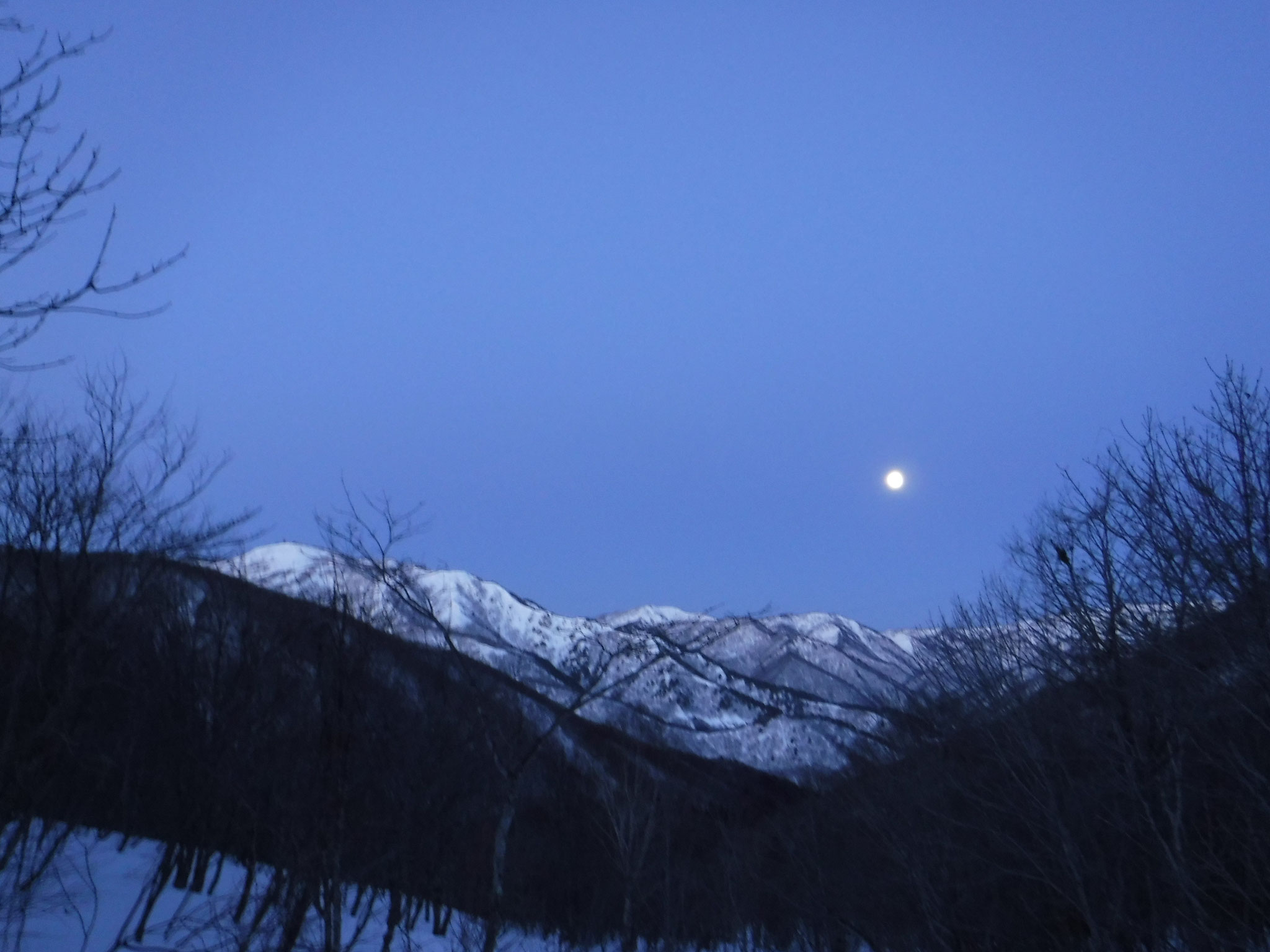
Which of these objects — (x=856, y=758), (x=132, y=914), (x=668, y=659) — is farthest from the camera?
(x=856, y=758)

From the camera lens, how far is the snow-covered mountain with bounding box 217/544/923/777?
1572 centimetres

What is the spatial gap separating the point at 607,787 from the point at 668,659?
7072 mm

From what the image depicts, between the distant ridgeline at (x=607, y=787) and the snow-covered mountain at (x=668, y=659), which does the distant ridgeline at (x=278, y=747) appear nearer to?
the distant ridgeline at (x=607, y=787)

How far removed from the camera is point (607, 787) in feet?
115

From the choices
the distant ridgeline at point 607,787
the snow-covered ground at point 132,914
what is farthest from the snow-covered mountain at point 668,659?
the snow-covered ground at point 132,914

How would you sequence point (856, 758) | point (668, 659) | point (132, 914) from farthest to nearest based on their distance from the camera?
1. point (856, 758)
2. point (668, 659)
3. point (132, 914)

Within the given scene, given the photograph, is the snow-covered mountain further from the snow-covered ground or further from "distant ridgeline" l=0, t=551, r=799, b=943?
the snow-covered ground

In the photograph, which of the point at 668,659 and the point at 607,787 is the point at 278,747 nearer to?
the point at 668,659

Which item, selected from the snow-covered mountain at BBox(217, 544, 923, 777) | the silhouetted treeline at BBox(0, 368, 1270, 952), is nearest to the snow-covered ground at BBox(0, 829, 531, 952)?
the silhouetted treeline at BBox(0, 368, 1270, 952)

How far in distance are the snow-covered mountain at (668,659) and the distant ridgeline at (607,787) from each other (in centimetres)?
74

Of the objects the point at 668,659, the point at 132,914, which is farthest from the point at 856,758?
the point at 132,914

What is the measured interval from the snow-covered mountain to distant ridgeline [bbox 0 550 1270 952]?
2.43ft

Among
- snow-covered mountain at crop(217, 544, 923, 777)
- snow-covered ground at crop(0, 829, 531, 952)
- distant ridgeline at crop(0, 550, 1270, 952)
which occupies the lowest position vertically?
snow-covered ground at crop(0, 829, 531, 952)

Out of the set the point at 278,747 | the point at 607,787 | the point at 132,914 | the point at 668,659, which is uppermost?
the point at 668,659
